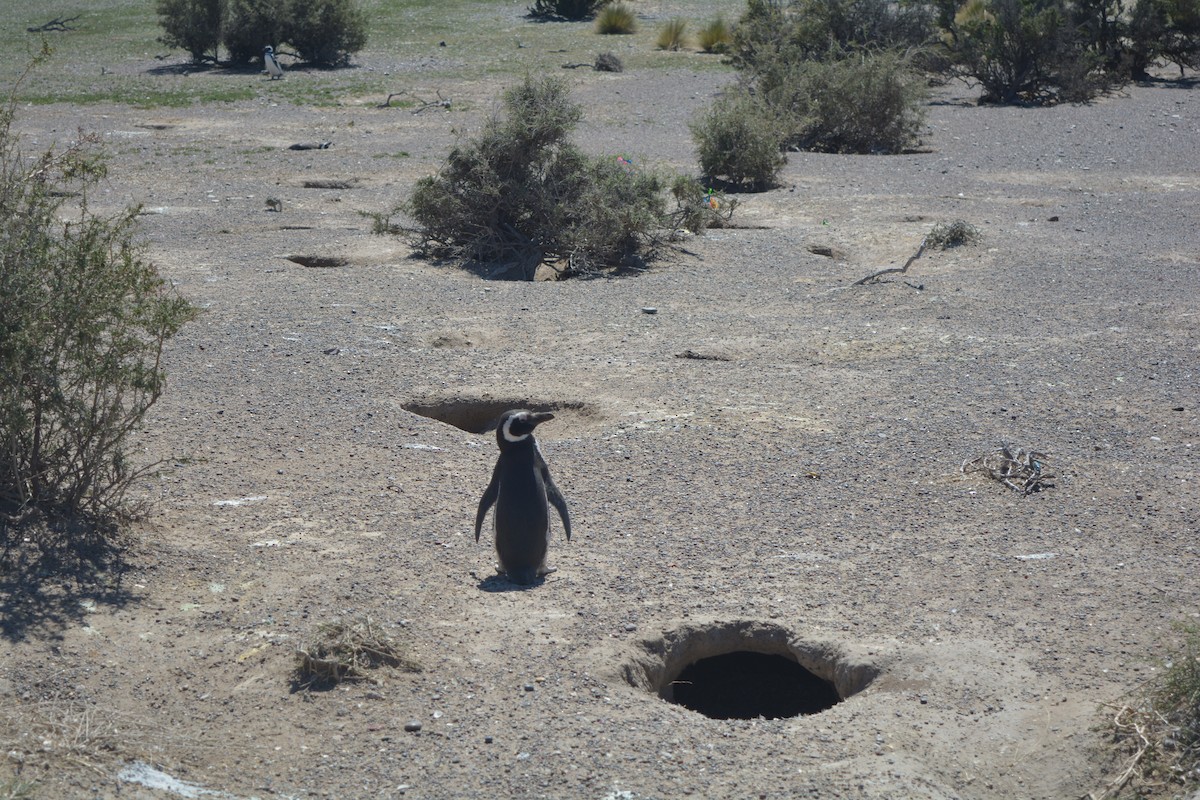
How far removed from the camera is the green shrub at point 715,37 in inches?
1043

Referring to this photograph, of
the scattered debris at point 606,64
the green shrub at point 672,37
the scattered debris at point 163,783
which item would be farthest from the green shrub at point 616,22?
the scattered debris at point 163,783

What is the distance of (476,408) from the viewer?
752 centimetres

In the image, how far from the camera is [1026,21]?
2011 cm

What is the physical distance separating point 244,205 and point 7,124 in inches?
318

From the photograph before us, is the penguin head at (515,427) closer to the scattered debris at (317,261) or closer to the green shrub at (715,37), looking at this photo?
the scattered debris at (317,261)

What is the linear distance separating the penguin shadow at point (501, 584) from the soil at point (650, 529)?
0.02 metres

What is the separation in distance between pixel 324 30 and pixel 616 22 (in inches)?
281

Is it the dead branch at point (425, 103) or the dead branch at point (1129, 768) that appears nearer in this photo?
the dead branch at point (1129, 768)

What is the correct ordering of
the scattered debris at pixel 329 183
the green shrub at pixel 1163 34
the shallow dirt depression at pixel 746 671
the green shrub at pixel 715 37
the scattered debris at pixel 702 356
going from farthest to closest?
the green shrub at pixel 715 37, the green shrub at pixel 1163 34, the scattered debris at pixel 329 183, the scattered debris at pixel 702 356, the shallow dirt depression at pixel 746 671

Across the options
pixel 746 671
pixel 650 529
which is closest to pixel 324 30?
pixel 650 529

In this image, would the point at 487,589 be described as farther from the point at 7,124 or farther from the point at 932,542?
the point at 7,124

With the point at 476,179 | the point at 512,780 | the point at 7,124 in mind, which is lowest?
the point at 512,780

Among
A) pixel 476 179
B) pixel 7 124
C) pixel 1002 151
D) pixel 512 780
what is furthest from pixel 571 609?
pixel 1002 151

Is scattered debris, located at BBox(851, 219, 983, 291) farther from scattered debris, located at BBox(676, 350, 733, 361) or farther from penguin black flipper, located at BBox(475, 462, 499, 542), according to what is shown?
penguin black flipper, located at BBox(475, 462, 499, 542)
